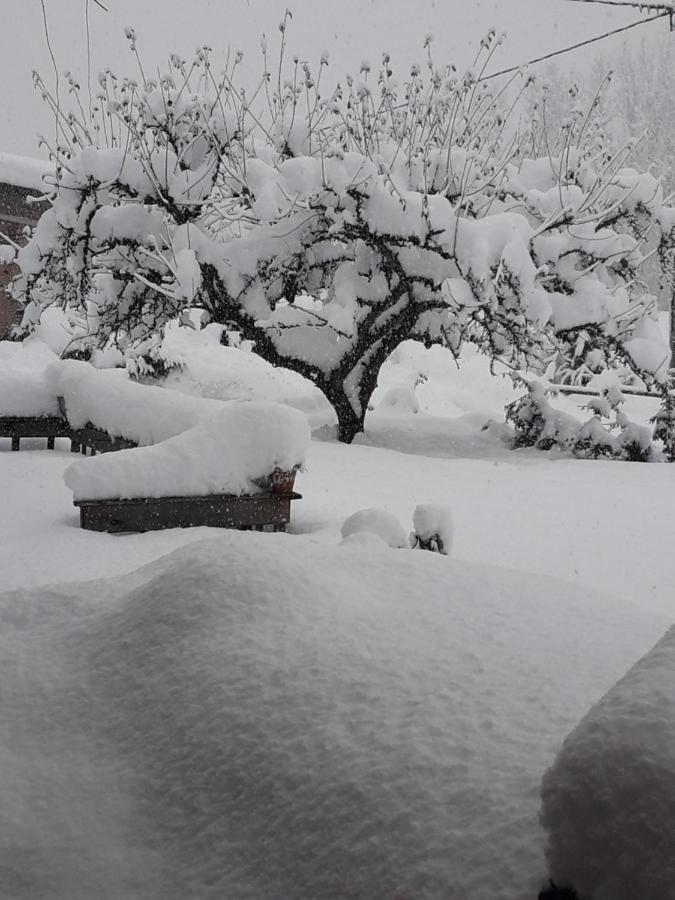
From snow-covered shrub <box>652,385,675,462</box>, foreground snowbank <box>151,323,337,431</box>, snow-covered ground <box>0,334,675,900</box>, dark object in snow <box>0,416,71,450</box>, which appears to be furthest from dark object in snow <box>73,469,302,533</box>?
foreground snowbank <box>151,323,337,431</box>

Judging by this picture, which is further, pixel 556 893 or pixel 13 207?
pixel 13 207

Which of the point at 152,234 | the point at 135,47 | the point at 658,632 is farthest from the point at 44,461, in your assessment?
the point at 658,632

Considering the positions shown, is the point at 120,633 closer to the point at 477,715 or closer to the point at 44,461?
the point at 477,715

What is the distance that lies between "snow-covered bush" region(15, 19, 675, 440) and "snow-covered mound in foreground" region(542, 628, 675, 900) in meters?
8.79

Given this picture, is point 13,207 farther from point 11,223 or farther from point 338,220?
point 338,220

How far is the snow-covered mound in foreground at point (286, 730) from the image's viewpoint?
5.65 feet

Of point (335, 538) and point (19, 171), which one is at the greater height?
point (19, 171)

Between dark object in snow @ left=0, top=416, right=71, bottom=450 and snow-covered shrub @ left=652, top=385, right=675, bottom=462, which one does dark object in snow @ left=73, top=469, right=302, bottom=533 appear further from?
snow-covered shrub @ left=652, top=385, right=675, bottom=462

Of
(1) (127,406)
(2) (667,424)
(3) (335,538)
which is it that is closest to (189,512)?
(3) (335,538)

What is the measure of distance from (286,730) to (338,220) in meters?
8.97

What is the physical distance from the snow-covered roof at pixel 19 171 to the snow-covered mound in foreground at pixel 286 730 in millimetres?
18590

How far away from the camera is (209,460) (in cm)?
620

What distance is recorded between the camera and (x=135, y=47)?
33.4ft

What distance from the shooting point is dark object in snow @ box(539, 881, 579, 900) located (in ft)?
4.27
